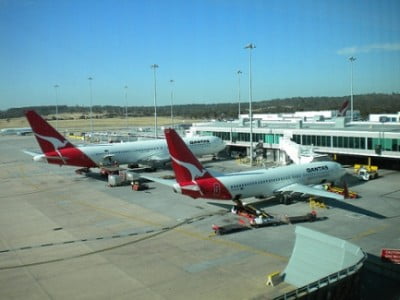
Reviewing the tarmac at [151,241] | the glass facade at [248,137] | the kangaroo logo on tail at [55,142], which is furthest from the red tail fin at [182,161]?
the glass facade at [248,137]

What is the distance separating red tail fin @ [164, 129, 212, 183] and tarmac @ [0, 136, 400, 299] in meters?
3.90

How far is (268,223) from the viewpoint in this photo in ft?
107

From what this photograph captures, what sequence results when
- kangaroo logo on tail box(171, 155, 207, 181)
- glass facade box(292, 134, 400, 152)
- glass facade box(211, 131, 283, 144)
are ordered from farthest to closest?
1. glass facade box(211, 131, 283, 144)
2. glass facade box(292, 134, 400, 152)
3. kangaroo logo on tail box(171, 155, 207, 181)

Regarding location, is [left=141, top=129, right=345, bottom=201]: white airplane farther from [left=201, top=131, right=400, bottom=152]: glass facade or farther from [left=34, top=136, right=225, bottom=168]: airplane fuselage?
[left=34, top=136, right=225, bottom=168]: airplane fuselage

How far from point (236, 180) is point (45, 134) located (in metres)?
27.8

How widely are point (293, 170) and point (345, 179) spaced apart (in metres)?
13.2

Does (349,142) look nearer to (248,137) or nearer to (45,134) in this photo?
(248,137)

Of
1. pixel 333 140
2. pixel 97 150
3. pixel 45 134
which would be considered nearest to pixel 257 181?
pixel 333 140

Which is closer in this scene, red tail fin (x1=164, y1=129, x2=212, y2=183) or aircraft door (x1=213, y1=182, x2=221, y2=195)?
red tail fin (x1=164, y1=129, x2=212, y2=183)

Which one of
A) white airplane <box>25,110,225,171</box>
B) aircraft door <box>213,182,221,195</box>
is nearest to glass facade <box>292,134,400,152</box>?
white airplane <box>25,110,225,171</box>

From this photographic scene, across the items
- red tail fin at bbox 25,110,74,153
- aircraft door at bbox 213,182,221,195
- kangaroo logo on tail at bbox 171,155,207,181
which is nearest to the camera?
kangaroo logo on tail at bbox 171,155,207,181

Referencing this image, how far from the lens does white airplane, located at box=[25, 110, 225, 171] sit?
170 ft

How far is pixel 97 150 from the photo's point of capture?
192 feet

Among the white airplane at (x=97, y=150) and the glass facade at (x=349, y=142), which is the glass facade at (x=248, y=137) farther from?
the white airplane at (x=97, y=150)
